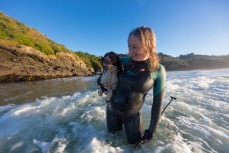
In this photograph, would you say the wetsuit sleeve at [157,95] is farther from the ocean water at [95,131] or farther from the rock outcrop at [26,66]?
the rock outcrop at [26,66]

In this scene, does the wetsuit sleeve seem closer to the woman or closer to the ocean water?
the woman

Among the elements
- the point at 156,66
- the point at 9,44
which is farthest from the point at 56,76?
the point at 156,66

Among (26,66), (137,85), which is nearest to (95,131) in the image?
(137,85)

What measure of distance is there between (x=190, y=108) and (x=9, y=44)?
74.9ft

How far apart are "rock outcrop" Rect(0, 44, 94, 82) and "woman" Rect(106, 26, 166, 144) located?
18913 millimetres

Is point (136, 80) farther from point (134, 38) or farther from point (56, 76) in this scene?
point (56, 76)

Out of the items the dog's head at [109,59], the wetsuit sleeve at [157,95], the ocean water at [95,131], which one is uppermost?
the dog's head at [109,59]

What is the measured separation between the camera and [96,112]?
506 centimetres

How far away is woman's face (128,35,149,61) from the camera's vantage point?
2.86 m

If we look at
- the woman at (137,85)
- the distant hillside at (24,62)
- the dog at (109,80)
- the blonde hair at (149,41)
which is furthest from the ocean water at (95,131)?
the distant hillside at (24,62)

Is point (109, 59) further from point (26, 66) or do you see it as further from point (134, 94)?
point (26, 66)

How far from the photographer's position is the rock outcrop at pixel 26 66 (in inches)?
769

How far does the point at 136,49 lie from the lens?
2.96m

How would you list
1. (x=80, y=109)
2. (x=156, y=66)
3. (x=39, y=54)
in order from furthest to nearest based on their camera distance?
(x=39, y=54) → (x=80, y=109) → (x=156, y=66)
